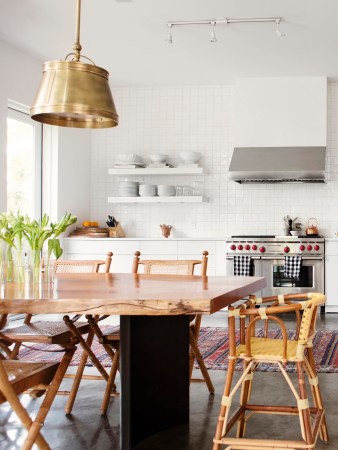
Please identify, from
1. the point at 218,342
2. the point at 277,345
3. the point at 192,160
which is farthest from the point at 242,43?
the point at 277,345

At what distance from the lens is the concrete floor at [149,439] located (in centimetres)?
291

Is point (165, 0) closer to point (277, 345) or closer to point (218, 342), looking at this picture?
point (218, 342)

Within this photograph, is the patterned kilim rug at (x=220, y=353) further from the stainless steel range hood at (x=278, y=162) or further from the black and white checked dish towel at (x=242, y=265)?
the stainless steel range hood at (x=278, y=162)

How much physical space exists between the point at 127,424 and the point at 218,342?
113 inches

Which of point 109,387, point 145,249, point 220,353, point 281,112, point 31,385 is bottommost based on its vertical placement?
point 220,353

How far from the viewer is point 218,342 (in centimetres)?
550

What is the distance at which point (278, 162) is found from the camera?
295 inches

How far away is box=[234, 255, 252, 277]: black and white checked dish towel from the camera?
7441 millimetres

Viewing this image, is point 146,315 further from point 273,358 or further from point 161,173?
point 161,173

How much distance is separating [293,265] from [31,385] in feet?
17.4

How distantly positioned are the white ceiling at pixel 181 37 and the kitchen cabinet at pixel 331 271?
1.98 m

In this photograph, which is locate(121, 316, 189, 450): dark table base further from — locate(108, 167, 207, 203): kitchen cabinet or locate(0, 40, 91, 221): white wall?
locate(108, 167, 207, 203): kitchen cabinet

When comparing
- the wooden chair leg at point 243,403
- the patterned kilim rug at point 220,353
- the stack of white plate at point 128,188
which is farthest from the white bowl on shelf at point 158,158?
the wooden chair leg at point 243,403

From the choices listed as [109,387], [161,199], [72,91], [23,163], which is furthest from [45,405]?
[161,199]
